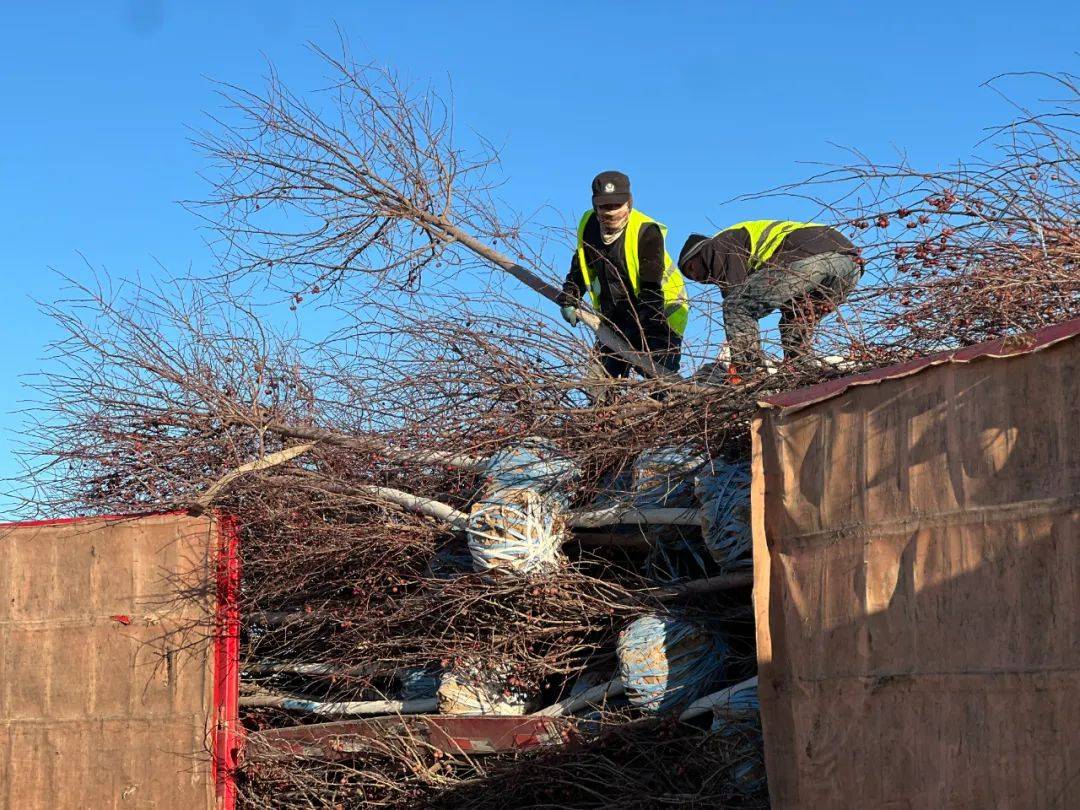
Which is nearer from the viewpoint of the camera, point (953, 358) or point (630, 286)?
point (953, 358)

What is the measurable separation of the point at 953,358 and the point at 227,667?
4.15 metres

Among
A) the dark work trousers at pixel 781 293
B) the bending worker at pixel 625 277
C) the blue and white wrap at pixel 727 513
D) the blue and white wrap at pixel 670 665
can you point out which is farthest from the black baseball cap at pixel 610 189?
the blue and white wrap at pixel 670 665

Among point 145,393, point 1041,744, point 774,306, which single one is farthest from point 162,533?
point 1041,744

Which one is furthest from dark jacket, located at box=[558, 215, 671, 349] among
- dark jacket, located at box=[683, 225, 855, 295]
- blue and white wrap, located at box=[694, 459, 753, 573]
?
blue and white wrap, located at box=[694, 459, 753, 573]

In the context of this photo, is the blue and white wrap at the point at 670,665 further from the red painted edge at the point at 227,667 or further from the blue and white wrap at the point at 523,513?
the red painted edge at the point at 227,667

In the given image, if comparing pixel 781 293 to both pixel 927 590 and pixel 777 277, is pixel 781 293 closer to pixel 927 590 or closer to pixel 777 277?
pixel 777 277

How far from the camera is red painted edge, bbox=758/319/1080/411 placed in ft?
11.0

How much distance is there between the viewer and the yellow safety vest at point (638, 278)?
6277 mm

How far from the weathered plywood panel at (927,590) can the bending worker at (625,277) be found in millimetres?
2105

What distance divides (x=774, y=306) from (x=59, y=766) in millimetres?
4227

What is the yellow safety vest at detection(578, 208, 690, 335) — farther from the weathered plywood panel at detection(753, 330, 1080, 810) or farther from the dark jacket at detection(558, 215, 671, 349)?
the weathered plywood panel at detection(753, 330, 1080, 810)

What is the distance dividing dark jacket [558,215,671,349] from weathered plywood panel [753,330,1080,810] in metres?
2.16

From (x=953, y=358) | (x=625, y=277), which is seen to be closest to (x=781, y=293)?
(x=625, y=277)

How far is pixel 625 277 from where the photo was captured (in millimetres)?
6527
